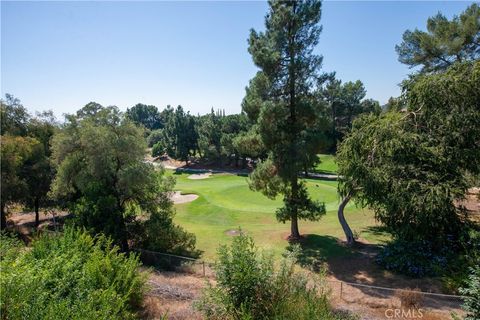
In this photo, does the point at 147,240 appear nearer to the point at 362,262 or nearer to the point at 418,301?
the point at 362,262

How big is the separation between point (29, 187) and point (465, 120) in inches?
1135

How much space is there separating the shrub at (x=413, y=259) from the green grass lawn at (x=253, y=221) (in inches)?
109

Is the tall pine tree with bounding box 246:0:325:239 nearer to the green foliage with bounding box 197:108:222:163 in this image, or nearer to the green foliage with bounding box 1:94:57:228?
the green foliage with bounding box 1:94:57:228

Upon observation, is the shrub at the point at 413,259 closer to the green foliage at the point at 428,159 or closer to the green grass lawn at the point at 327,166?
the green foliage at the point at 428,159

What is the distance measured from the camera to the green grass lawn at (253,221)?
18984mm

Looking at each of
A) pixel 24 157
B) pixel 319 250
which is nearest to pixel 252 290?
pixel 319 250

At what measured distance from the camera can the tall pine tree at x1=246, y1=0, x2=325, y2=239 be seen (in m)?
16.5

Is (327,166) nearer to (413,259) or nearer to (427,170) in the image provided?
(413,259)

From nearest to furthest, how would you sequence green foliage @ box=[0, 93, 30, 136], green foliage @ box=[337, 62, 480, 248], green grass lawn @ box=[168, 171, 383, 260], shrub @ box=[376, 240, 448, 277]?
1. green foliage @ box=[337, 62, 480, 248]
2. shrub @ box=[376, 240, 448, 277]
3. green grass lawn @ box=[168, 171, 383, 260]
4. green foliage @ box=[0, 93, 30, 136]

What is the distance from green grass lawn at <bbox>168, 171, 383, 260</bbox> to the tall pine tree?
2.41 m

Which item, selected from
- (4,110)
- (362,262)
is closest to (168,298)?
(362,262)

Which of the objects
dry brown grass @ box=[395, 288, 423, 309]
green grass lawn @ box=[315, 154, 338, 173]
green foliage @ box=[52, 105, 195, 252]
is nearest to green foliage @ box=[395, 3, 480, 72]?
dry brown grass @ box=[395, 288, 423, 309]

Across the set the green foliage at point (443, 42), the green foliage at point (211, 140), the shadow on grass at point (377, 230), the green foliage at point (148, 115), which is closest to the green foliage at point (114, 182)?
the shadow on grass at point (377, 230)

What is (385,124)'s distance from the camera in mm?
14648
